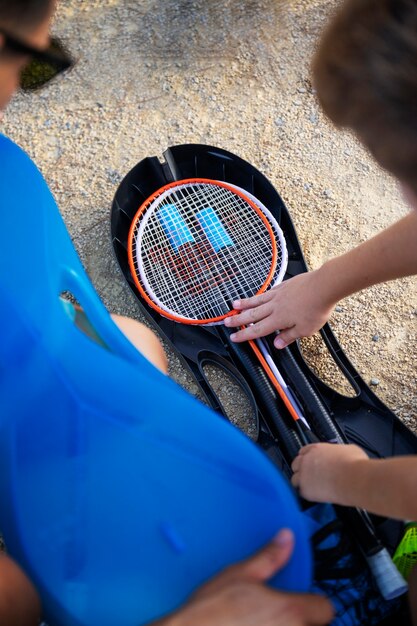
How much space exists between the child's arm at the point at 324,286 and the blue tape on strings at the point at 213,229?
7.9 inches

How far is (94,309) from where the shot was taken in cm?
110

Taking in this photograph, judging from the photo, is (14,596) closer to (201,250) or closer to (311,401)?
(311,401)

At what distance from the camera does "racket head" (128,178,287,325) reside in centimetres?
145

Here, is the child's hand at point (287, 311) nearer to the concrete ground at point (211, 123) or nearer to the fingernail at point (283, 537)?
the concrete ground at point (211, 123)

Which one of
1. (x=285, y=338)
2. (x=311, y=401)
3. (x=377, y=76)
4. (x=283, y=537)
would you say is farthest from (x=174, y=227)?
(x=283, y=537)

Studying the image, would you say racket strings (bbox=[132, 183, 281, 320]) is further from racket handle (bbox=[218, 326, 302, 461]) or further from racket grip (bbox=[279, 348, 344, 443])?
racket grip (bbox=[279, 348, 344, 443])

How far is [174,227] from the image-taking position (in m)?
1.51

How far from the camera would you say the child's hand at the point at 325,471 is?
1.03m

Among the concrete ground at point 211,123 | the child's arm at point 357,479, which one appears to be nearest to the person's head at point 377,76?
the child's arm at point 357,479

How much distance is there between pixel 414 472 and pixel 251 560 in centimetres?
34

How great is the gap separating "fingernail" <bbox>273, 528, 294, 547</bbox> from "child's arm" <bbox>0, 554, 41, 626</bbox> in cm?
44

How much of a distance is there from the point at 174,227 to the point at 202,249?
0.32 feet

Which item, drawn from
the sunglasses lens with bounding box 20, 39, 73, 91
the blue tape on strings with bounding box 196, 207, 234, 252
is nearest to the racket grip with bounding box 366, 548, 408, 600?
the blue tape on strings with bounding box 196, 207, 234, 252

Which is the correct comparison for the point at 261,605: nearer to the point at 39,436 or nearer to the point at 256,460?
the point at 256,460
